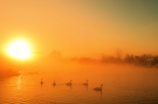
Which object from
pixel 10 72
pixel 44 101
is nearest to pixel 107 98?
pixel 44 101

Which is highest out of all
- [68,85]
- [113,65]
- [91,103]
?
[113,65]

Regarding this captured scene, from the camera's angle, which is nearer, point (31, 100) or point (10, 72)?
point (31, 100)

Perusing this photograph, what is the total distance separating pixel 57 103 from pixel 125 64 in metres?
138

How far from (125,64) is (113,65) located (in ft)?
39.3

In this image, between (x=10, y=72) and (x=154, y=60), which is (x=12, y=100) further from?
(x=154, y=60)

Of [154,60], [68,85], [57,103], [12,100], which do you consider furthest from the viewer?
[154,60]

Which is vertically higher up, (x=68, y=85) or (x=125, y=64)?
(x=125, y=64)

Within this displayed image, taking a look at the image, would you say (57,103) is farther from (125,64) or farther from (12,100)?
(125,64)

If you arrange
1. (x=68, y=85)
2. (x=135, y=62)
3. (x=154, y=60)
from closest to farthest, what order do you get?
(x=68, y=85)
(x=154, y=60)
(x=135, y=62)

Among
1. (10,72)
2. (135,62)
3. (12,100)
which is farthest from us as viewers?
(135,62)

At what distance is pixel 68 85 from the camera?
207ft

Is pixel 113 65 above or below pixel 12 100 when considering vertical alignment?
above

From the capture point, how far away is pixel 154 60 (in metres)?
151

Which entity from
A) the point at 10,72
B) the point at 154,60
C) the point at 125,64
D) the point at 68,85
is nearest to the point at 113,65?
the point at 125,64
